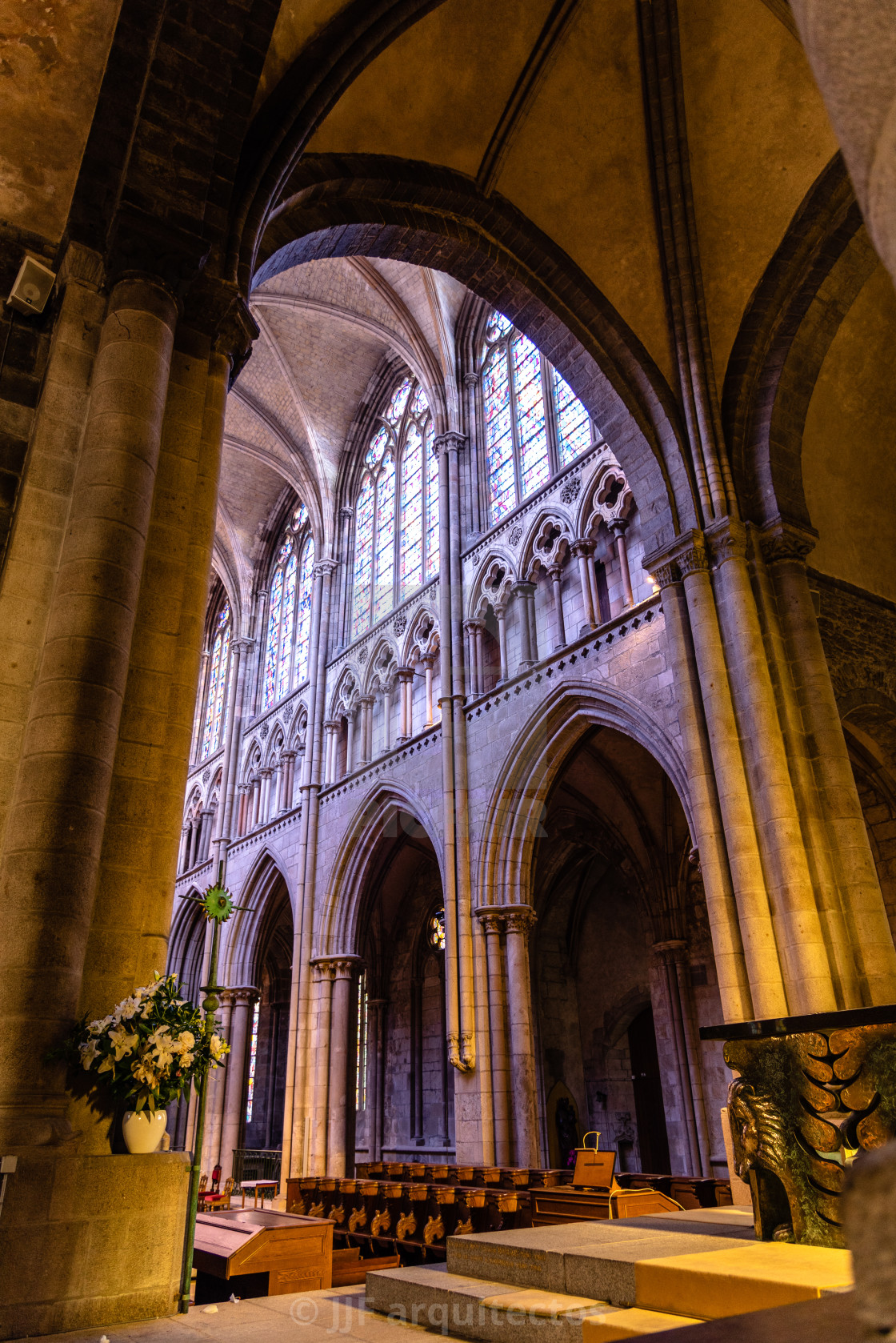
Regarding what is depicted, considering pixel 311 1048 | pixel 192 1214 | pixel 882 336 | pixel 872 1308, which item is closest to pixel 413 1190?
pixel 192 1214

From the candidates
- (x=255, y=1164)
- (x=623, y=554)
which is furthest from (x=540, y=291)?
(x=255, y=1164)

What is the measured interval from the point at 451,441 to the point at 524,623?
13.9 ft

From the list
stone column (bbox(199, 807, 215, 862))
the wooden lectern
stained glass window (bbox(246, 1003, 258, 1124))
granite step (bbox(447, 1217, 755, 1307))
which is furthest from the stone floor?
stained glass window (bbox(246, 1003, 258, 1124))

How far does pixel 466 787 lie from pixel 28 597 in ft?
31.0

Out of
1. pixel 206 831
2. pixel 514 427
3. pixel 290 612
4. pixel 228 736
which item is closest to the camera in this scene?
pixel 514 427

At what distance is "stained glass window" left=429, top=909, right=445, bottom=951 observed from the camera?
759 inches

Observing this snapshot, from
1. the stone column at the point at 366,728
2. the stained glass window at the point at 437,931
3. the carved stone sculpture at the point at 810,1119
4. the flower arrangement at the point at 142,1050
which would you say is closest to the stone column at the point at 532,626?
the stone column at the point at 366,728

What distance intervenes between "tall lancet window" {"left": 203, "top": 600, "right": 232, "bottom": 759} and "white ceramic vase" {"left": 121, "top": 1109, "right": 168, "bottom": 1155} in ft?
68.4

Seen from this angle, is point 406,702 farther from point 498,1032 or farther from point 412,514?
point 498,1032

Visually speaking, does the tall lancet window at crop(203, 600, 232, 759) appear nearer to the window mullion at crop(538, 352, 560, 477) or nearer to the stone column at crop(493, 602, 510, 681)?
the stone column at crop(493, 602, 510, 681)

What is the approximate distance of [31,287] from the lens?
17.9 feet

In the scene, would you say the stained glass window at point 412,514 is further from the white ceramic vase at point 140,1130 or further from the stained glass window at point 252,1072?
the white ceramic vase at point 140,1130

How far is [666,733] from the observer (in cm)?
1070

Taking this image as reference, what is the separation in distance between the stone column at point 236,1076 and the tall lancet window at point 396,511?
326 inches
